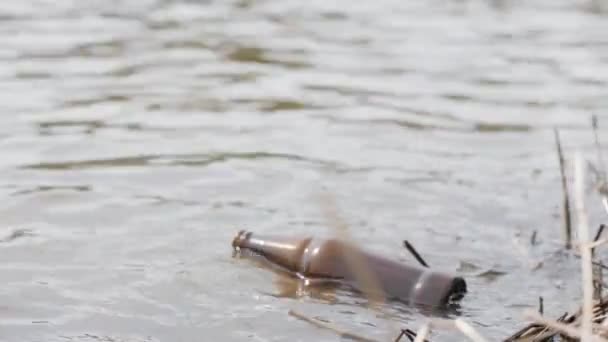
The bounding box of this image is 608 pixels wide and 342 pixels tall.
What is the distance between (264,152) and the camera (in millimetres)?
6996

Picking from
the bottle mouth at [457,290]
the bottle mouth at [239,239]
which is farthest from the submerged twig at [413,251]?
the bottle mouth at [239,239]

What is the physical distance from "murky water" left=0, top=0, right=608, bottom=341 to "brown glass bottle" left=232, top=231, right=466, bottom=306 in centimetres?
9

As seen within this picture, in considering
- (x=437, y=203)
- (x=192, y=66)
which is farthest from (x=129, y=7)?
(x=437, y=203)

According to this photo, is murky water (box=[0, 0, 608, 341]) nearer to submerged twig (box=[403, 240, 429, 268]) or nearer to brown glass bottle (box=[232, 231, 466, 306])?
brown glass bottle (box=[232, 231, 466, 306])

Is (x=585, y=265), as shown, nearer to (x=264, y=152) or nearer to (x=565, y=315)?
(x=565, y=315)

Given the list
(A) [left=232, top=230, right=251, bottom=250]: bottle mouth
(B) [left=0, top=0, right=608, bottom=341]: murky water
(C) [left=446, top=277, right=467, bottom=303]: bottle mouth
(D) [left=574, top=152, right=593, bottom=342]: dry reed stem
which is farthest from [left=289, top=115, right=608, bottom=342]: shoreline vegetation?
(A) [left=232, top=230, right=251, bottom=250]: bottle mouth

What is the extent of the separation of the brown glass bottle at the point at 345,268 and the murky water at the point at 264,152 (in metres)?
0.09

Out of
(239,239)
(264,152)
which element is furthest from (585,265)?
(264,152)

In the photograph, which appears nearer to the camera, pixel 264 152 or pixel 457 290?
pixel 457 290

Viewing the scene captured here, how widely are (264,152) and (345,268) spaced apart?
2.20 m

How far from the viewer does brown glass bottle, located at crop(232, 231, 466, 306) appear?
4.69 metres

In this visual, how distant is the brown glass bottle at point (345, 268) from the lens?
185 inches

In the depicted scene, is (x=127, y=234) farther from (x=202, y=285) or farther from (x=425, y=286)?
(x=425, y=286)

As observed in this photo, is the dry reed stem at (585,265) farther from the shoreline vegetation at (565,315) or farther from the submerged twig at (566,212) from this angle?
the submerged twig at (566,212)
